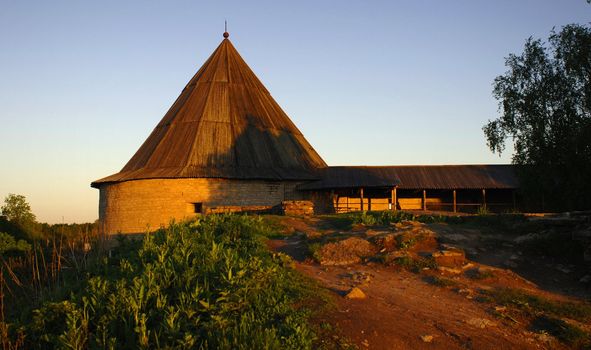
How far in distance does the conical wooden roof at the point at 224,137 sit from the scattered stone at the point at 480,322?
54.8 ft

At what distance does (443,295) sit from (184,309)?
13.8 feet

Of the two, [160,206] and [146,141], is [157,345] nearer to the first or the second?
[160,206]

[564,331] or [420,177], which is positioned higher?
[420,177]

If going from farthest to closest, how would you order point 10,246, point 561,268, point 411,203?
1. point 411,203
2. point 10,246
3. point 561,268

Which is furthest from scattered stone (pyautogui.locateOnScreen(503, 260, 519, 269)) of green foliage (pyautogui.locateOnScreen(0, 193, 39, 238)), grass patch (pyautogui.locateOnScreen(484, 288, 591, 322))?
green foliage (pyautogui.locateOnScreen(0, 193, 39, 238))

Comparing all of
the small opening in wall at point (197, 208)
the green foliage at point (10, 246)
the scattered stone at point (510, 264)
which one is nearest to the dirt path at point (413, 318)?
the scattered stone at point (510, 264)

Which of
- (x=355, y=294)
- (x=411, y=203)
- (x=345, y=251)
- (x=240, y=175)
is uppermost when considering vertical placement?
(x=240, y=175)

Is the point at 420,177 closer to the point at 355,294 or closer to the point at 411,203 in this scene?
the point at 411,203

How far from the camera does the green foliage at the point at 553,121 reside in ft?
65.0

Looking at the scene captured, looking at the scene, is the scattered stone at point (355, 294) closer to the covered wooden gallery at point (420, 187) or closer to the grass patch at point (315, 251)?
the grass patch at point (315, 251)

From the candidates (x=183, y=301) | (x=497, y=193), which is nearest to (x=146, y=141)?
(x=497, y=193)

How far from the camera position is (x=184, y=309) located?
21.6ft

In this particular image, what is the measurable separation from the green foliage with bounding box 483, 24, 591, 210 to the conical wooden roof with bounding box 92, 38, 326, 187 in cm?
979

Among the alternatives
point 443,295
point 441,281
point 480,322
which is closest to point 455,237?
point 441,281
